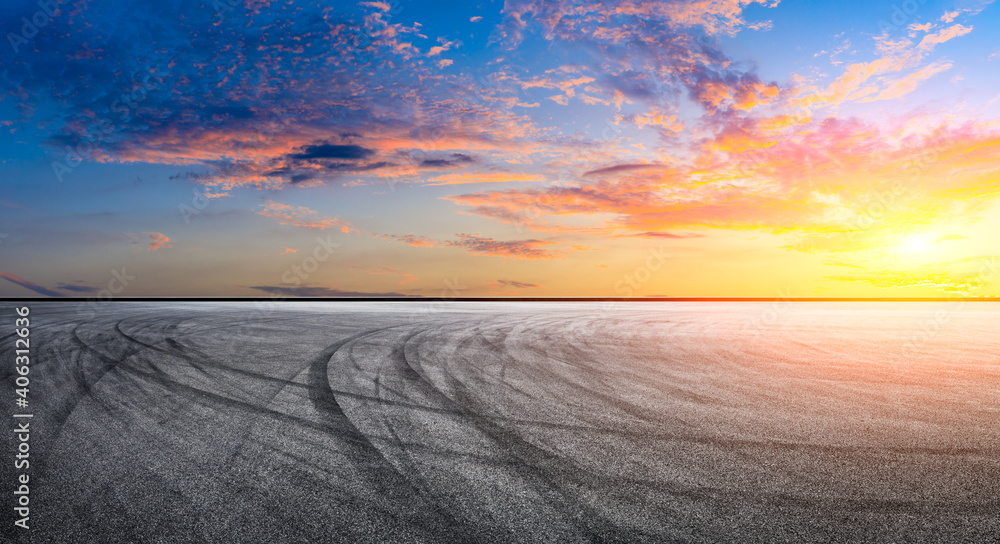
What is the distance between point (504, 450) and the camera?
5320mm

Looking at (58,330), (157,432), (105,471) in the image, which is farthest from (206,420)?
(58,330)

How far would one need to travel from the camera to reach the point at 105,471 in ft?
15.9

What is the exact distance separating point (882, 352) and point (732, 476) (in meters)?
12.1

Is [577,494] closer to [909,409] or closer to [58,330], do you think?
[909,409]

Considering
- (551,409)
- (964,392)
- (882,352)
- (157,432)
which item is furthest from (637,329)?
(157,432)

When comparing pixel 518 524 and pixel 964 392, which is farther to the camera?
pixel 964 392

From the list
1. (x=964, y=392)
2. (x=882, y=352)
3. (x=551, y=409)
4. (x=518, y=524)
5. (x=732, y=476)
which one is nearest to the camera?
(x=518, y=524)

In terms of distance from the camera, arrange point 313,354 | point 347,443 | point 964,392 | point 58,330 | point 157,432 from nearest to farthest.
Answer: point 347,443, point 157,432, point 964,392, point 313,354, point 58,330

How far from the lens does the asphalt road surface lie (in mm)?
3770

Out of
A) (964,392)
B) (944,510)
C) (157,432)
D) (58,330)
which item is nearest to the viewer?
(944,510)

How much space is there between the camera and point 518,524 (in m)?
3.70

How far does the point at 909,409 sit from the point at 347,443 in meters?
7.76

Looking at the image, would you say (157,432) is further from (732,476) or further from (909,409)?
(909,409)

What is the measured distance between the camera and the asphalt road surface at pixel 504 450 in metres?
3.77
